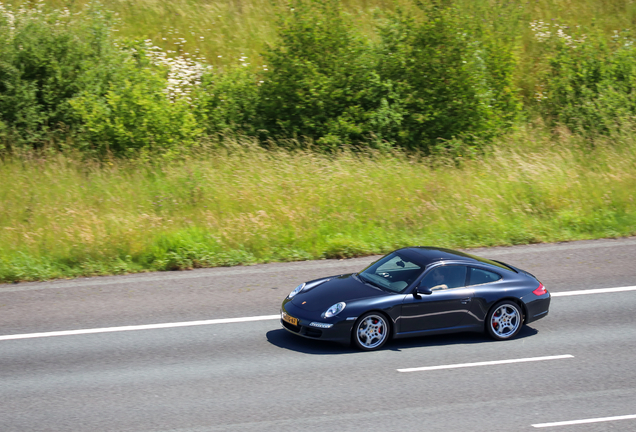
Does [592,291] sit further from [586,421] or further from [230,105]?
[230,105]

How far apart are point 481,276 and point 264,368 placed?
3341mm

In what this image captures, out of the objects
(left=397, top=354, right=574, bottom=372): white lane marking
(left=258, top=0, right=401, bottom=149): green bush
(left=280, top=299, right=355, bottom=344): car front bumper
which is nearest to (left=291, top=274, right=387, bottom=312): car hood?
(left=280, top=299, right=355, bottom=344): car front bumper

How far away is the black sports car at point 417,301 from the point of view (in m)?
8.38

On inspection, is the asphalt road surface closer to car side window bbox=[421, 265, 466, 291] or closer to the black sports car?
the black sports car

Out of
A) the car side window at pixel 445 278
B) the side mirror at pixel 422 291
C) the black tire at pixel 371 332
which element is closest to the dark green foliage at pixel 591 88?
the car side window at pixel 445 278

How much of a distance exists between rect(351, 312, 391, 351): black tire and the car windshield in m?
0.48

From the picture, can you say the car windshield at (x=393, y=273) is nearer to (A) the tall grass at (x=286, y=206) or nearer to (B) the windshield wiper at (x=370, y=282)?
(B) the windshield wiper at (x=370, y=282)

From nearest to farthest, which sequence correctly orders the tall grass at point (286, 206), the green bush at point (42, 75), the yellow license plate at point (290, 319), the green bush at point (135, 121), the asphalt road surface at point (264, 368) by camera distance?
the asphalt road surface at point (264, 368)
the yellow license plate at point (290, 319)
the tall grass at point (286, 206)
the green bush at point (135, 121)
the green bush at point (42, 75)

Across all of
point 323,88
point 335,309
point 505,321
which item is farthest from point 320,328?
point 323,88

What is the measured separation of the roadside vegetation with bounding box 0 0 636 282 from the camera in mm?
13266

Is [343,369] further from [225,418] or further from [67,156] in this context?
[67,156]

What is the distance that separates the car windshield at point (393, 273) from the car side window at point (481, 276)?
774 millimetres

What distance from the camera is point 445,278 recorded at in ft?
28.9

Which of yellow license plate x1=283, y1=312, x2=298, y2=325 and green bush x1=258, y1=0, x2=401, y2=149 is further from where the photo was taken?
green bush x1=258, y1=0, x2=401, y2=149
